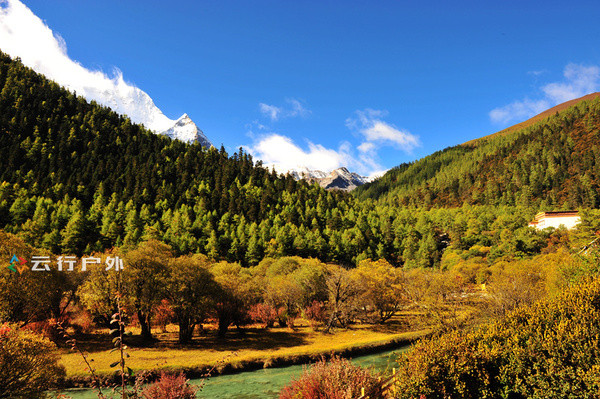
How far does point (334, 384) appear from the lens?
474 inches

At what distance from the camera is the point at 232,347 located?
38062 mm

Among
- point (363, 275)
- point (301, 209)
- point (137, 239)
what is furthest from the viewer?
point (301, 209)

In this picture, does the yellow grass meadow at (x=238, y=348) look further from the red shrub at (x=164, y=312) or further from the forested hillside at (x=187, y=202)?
the forested hillside at (x=187, y=202)

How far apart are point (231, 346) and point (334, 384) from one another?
30.5m

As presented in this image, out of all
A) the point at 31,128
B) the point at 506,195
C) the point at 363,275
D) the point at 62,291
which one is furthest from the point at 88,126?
the point at 506,195

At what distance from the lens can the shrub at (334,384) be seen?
39.2 ft

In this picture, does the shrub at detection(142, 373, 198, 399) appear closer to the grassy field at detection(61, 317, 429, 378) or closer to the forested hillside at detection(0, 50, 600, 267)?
the grassy field at detection(61, 317, 429, 378)

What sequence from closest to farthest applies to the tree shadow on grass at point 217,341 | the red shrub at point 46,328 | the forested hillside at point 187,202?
the red shrub at point 46,328
the tree shadow on grass at point 217,341
the forested hillside at point 187,202

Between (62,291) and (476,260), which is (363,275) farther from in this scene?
A: (476,260)

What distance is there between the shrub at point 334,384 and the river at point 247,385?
27.7 feet

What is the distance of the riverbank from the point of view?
2864cm

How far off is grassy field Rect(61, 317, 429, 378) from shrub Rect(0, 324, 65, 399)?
9236mm

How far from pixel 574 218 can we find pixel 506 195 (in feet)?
294

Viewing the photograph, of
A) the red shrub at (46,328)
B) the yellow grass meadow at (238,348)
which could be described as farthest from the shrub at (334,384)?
the red shrub at (46,328)
